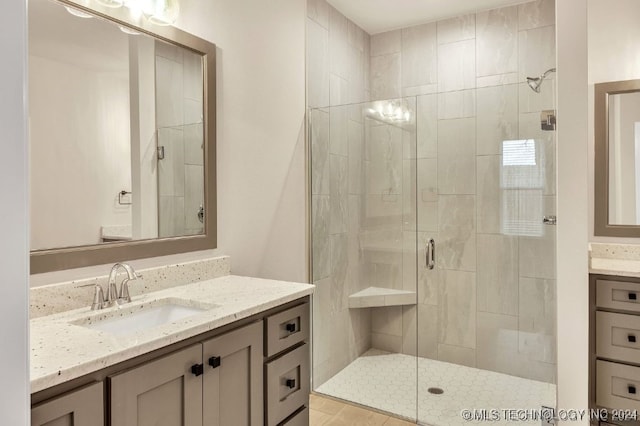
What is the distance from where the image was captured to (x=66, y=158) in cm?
148

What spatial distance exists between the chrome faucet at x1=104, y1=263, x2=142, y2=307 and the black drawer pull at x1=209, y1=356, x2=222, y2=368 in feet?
1.52

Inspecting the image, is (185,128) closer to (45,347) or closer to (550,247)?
(45,347)

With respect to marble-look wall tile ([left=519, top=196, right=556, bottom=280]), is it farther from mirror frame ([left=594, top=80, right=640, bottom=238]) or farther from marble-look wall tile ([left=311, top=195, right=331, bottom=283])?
marble-look wall tile ([left=311, top=195, right=331, bottom=283])

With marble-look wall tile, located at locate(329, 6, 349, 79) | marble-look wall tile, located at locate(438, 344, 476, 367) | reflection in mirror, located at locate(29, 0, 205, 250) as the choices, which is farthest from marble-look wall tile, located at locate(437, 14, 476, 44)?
marble-look wall tile, located at locate(438, 344, 476, 367)

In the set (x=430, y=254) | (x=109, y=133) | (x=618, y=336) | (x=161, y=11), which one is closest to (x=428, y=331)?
(x=430, y=254)

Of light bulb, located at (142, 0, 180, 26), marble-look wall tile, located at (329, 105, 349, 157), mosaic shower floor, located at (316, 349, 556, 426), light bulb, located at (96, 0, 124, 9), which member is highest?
light bulb, located at (142, 0, 180, 26)

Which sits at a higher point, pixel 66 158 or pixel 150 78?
pixel 150 78

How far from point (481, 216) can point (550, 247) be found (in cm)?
46

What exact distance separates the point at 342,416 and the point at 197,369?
1.50 meters

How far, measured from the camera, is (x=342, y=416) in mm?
2475

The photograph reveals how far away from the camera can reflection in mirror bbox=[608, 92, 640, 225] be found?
2.51m

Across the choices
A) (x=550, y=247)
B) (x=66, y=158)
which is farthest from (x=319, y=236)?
(x=66, y=158)

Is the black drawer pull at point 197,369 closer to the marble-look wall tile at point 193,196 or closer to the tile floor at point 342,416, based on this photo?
the marble-look wall tile at point 193,196

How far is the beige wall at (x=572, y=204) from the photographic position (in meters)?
2.02
